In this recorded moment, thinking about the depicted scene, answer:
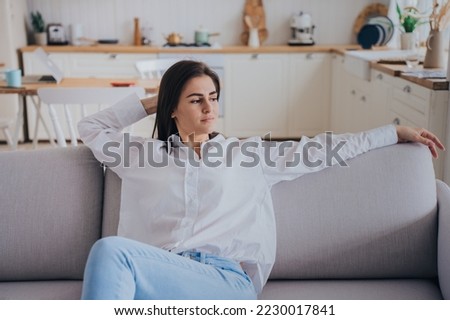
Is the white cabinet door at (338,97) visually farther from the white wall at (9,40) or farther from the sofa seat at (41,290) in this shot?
the sofa seat at (41,290)

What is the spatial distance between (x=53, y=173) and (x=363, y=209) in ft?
3.25

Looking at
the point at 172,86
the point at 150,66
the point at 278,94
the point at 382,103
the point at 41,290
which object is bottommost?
the point at 41,290

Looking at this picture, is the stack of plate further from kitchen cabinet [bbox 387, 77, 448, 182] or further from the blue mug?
the blue mug

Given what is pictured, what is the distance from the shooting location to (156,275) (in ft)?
5.04

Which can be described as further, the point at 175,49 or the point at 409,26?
the point at 175,49

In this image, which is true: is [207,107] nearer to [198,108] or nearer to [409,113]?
[198,108]

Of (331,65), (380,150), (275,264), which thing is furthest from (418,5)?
(275,264)

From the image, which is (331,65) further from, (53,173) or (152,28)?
(53,173)

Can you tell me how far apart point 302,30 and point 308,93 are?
634 millimetres

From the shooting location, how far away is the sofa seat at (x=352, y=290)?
1.75m

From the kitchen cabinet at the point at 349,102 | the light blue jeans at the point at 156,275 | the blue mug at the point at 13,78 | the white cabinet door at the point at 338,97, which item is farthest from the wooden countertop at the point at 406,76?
the blue mug at the point at 13,78

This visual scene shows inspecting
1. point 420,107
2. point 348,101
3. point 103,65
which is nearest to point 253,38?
point 348,101

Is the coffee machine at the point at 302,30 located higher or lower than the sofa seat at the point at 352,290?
higher

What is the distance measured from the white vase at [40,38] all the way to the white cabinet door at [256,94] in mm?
1748
